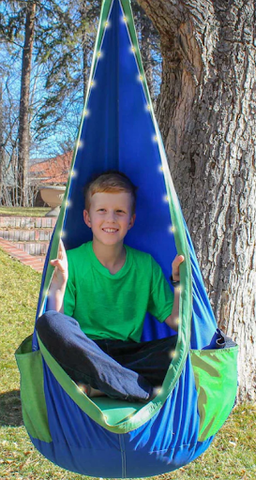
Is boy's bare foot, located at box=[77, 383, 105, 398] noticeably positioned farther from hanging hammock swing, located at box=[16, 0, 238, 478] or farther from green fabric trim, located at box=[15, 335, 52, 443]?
green fabric trim, located at box=[15, 335, 52, 443]

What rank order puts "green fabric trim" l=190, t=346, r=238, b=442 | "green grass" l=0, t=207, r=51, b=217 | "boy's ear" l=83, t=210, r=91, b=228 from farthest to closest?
"green grass" l=0, t=207, r=51, b=217, "boy's ear" l=83, t=210, r=91, b=228, "green fabric trim" l=190, t=346, r=238, b=442

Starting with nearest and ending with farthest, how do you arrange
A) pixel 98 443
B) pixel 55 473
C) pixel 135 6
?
pixel 98 443, pixel 55 473, pixel 135 6

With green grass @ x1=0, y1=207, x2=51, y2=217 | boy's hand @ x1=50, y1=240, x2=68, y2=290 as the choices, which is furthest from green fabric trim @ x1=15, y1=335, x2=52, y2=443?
green grass @ x1=0, y1=207, x2=51, y2=217

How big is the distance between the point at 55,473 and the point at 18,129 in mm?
12134

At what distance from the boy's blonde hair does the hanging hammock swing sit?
0.05m

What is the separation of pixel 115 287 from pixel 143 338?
29cm

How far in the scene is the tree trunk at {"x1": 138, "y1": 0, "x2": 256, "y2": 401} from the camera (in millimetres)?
2396

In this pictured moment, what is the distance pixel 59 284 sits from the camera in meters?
1.90

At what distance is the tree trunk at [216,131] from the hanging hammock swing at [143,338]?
1.26 feet

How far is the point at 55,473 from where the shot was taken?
2.24 m

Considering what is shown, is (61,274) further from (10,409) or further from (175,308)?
(10,409)

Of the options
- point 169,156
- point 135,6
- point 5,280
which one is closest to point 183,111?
point 169,156

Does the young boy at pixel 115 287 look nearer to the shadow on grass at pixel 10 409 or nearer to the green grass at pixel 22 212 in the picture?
the shadow on grass at pixel 10 409

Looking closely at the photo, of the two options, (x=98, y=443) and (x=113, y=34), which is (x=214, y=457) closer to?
(x=98, y=443)
